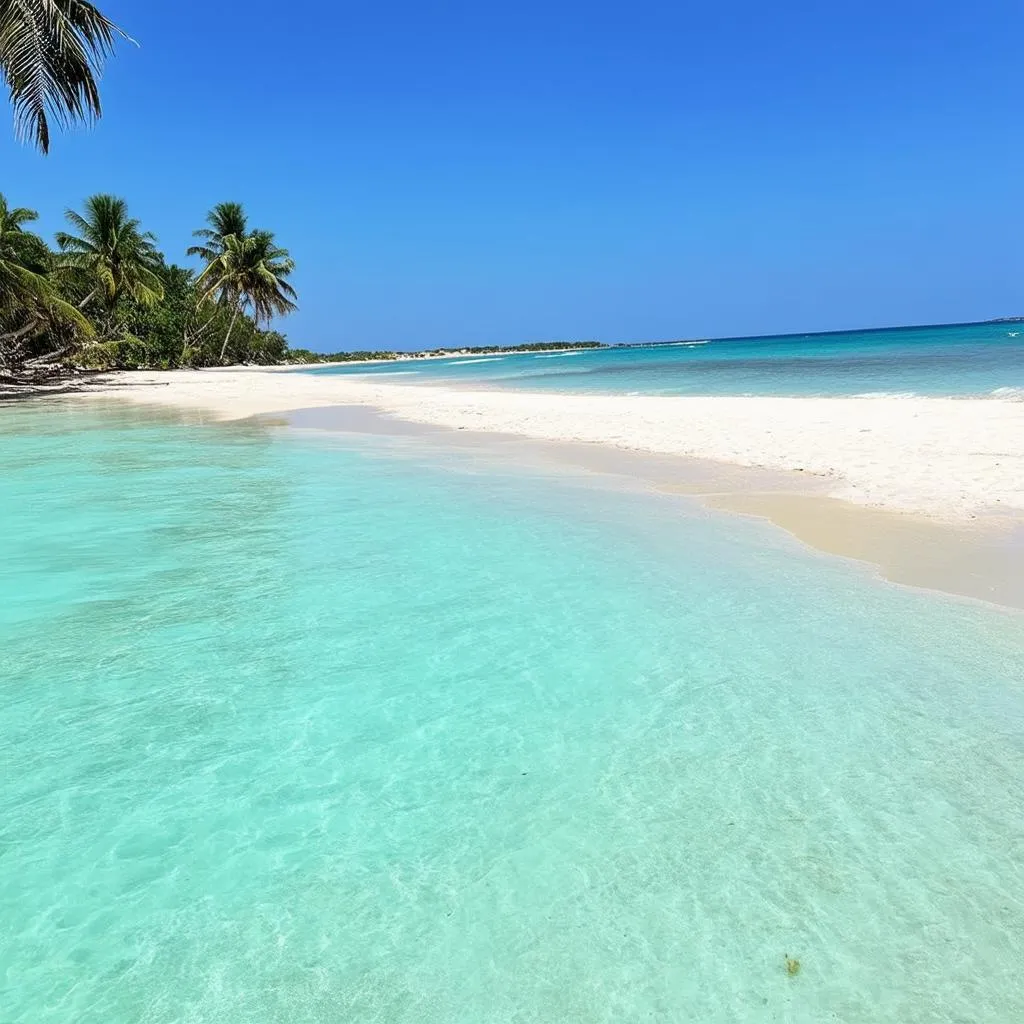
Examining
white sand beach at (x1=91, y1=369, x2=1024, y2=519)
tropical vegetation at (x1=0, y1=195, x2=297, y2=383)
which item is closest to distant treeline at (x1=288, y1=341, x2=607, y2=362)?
tropical vegetation at (x1=0, y1=195, x2=297, y2=383)

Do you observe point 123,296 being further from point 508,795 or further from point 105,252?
point 508,795

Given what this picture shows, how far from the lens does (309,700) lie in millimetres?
3520

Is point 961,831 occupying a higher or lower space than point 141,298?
lower

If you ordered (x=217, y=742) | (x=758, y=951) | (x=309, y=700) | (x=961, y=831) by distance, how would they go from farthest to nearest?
(x=309, y=700) → (x=217, y=742) → (x=961, y=831) → (x=758, y=951)

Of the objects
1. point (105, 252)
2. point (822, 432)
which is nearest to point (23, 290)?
point (105, 252)

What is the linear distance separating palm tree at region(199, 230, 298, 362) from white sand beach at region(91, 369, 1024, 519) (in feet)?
96.9

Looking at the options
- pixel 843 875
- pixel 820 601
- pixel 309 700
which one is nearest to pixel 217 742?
pixel 309 700

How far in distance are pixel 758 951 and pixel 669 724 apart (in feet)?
4.18

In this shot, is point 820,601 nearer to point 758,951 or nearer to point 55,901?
point 758,951

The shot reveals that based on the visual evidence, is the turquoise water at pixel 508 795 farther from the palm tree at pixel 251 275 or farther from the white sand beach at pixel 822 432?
the palm tree at pixel 251 275

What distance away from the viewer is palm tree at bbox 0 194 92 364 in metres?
25.8

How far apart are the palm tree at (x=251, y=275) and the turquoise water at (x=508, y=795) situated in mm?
49634

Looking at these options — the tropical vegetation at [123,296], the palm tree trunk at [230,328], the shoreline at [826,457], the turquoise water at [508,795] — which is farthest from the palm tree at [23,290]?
the turquoise water at [508,795]

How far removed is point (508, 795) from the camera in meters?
2.75
